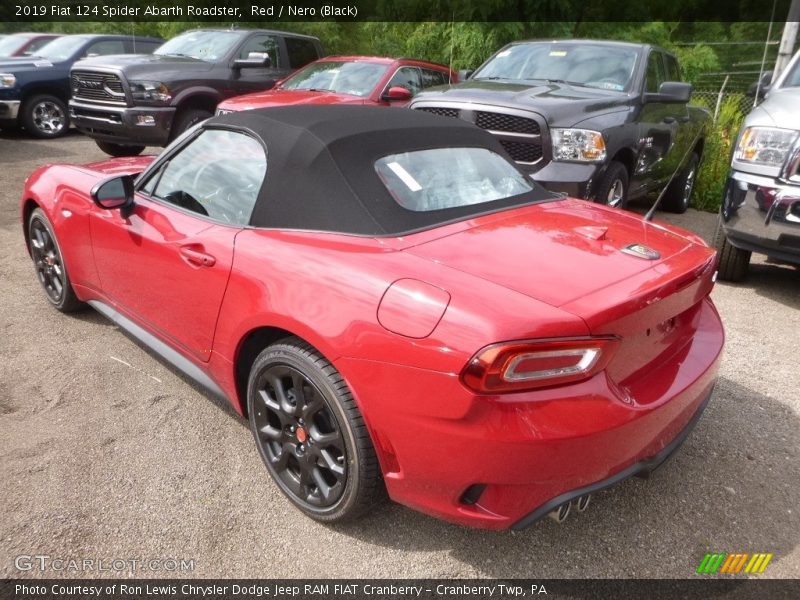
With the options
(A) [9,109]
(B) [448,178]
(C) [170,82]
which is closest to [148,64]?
(C) [170,82]

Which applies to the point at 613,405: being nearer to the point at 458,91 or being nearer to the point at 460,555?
the point at 460,555

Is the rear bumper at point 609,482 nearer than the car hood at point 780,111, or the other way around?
the rear bumper at point 609,482

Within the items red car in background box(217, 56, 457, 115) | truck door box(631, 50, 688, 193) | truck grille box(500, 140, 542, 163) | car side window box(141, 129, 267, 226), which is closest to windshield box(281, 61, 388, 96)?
red car in background box(217, 56, 457, 115)

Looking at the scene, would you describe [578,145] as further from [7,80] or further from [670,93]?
[7,80]

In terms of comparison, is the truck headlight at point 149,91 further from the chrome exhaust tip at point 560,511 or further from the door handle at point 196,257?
the chrome exhaust tip at point 560,511

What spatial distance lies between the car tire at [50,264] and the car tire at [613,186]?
405 cm

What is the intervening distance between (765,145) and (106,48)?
11615 mm

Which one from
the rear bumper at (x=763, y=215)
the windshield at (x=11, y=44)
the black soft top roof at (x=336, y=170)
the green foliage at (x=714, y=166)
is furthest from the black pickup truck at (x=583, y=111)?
the windshield at (x=11, y=44)

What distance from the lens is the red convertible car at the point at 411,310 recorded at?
188cm

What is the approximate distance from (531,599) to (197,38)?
9881mm

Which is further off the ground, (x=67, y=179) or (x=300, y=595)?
(x=67, y=179)

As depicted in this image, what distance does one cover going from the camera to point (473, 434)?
1861mm

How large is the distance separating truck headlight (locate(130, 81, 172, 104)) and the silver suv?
696 cm

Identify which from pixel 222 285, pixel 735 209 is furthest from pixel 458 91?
pixel 222 285
